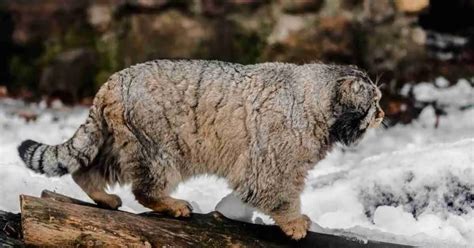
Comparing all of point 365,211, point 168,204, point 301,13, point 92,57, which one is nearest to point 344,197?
point 365,211

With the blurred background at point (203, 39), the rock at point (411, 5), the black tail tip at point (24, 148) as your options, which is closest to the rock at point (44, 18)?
the blurred background at point (203, 39)

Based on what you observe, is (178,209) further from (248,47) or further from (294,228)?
(248,47)

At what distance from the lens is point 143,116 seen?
14.4 feet

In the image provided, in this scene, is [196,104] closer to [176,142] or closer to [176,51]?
[176,142]

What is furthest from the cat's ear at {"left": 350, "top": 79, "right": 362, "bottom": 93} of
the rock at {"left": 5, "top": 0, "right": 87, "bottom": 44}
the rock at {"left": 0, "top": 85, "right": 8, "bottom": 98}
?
the rock at {"left": 0, "top": 85, "right": 8, "bottom": 98}

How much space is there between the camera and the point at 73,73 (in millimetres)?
8930

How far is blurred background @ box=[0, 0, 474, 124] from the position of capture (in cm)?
863

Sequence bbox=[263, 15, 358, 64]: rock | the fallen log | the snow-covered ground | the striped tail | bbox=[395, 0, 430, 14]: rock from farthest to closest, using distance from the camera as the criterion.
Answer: bbox=[395, 0, 430, 14]: rock → bbox=[263, 15, 358, 64]: rock → the snow-covered ground → the striped tail → the fallen log

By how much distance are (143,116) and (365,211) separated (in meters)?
1.85

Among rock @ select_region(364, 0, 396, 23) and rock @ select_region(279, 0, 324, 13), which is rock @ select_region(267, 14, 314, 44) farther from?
rock @ select_region(364, 0, 396, 23)

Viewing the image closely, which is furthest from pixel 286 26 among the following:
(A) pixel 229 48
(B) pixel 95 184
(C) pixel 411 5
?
(B) pixel 95 184

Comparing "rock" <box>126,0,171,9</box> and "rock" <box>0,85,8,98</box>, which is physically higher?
"rock" <box>126,0,171,9</box>

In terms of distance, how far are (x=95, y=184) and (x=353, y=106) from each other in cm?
145

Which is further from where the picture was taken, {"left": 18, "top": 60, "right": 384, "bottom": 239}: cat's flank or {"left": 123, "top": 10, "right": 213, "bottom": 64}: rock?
{"left": 123, "top": 10, "right": 213, "bottom": 64}: rock
